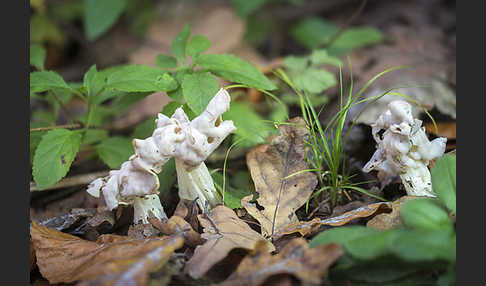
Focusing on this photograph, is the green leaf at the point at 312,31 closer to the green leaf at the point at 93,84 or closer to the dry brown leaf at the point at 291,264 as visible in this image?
the green leaf at the point at 93,84

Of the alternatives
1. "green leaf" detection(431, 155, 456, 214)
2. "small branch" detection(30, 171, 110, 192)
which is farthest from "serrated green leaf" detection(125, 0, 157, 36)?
"green leaf" detection(431, 155, 456, 214)

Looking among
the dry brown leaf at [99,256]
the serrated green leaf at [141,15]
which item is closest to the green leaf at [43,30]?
the serrated green leaf at [141,15]

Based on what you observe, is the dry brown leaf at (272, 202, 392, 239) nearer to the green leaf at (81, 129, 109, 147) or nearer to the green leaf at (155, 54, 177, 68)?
the green leaf at (155, 54, 177, 68)

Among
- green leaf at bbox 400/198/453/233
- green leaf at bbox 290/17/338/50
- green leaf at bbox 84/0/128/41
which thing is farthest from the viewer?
green leaf at bbox 290/17/338/50

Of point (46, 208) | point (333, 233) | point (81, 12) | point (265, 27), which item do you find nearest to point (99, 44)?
point (81, 12)

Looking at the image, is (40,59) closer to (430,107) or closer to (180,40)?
(180,40)

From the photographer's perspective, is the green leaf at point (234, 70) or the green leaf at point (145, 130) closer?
the green leaf at point (234, 70)
